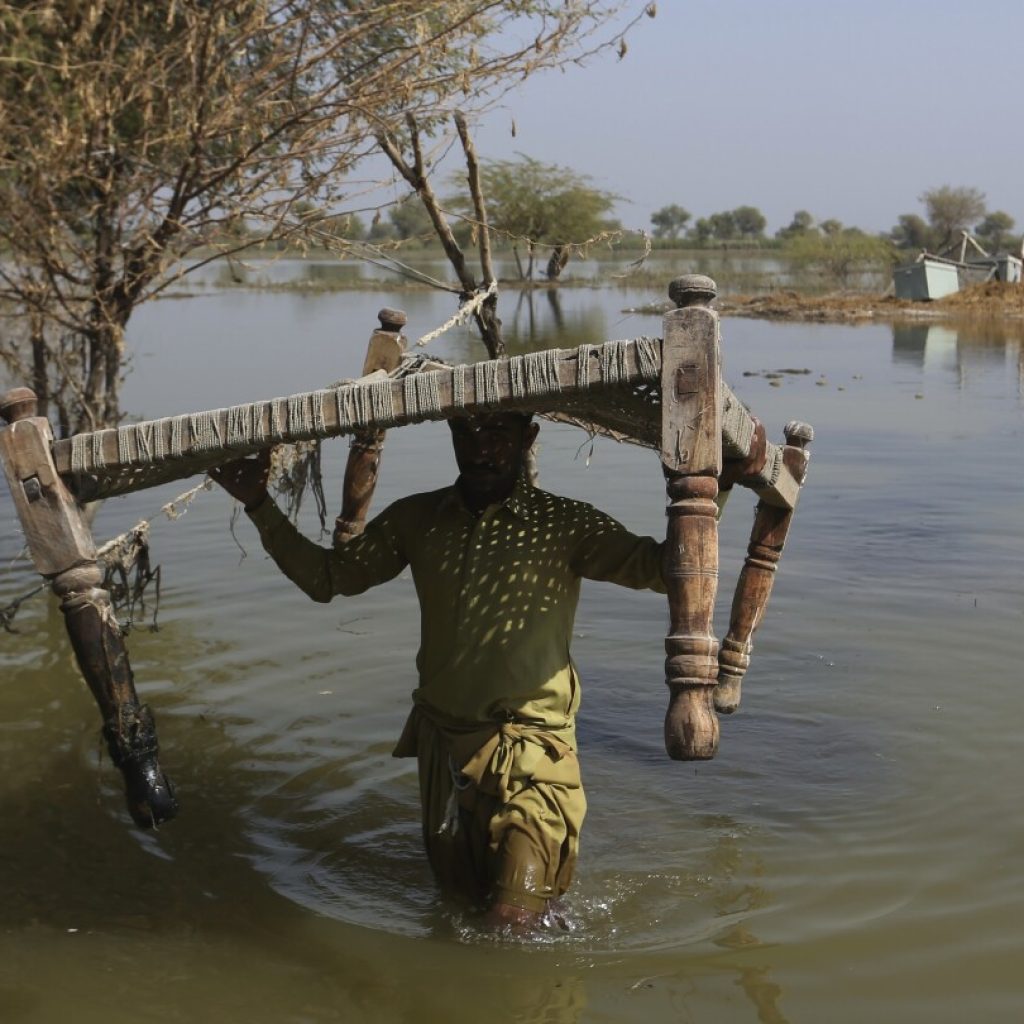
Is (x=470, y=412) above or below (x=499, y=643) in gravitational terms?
above

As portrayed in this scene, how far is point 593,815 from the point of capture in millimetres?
4633

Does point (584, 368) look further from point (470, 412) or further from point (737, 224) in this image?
point (737, 224)

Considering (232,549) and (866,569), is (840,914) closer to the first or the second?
(866,569)

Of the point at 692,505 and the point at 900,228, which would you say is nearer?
the point at 692,505

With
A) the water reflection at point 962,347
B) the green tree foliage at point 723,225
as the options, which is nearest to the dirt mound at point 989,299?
the water reflection at point 962,347

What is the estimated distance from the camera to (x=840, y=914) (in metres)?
3.91

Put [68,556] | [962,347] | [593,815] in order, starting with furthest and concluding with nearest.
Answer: [962,347]
[593,815]
[68,556]

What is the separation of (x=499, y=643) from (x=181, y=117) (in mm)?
4156

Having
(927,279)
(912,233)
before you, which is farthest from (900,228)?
(927,279)

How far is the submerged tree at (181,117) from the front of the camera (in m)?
6.22

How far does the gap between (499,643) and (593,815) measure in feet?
4.76

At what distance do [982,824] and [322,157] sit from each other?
423 cm

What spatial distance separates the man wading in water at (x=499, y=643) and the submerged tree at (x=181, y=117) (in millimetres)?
3127

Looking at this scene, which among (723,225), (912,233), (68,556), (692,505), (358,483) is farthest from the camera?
(723,225)
